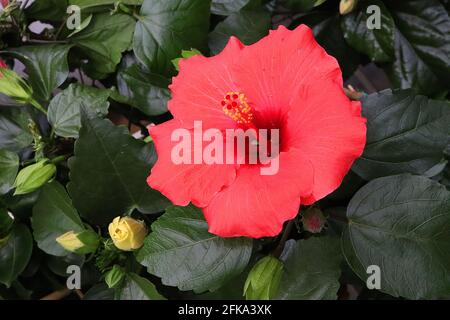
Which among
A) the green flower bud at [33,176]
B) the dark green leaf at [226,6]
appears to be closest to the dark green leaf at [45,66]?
the green flower bud at [33,176]

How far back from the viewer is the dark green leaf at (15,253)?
854 mm

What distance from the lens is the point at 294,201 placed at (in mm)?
544

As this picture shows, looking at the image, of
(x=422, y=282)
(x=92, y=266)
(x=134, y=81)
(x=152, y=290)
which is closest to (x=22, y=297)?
(x=92, y=266)

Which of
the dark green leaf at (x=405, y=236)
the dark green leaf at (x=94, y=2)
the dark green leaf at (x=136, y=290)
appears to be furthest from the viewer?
the dark green leaf at (x=94, y=2)

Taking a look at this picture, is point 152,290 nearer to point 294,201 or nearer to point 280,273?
point 280,273

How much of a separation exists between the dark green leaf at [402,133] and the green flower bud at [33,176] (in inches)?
18.5

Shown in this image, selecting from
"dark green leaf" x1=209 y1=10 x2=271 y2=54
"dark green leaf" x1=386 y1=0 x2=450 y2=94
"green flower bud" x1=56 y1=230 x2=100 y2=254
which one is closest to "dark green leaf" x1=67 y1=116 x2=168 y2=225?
"green flower bud" x1=56 y1=230 x2=100 y2=254

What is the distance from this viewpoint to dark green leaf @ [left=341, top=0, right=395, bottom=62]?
3.00 ft

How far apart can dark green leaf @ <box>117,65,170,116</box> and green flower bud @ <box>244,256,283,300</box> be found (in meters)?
0.33

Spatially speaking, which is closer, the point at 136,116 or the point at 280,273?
the point at 280,273

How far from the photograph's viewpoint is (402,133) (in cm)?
73

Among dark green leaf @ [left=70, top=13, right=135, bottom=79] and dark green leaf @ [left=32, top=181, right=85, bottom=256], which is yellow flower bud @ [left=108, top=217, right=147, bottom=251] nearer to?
dark green leaf @ [left=32, top=181, right=85, bottom=256]

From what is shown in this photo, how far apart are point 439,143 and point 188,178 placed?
369mm

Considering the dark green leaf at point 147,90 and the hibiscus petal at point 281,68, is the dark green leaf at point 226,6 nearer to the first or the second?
the dark green leaf at point 147,90
